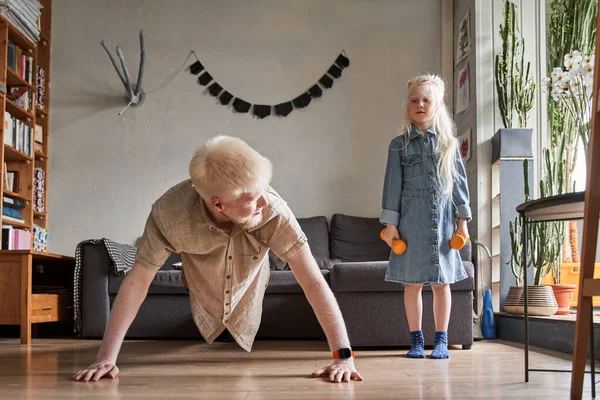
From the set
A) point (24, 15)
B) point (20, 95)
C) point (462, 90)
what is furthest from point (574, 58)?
point (20, 95)

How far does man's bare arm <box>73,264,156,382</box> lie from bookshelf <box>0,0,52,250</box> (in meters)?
2.68

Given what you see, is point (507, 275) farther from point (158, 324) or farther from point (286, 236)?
point (286, 236)

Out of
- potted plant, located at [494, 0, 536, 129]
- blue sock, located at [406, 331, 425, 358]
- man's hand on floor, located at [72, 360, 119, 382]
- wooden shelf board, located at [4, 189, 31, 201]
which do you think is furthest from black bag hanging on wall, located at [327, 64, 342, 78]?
man's hand on floor, located at [72, 360, 119, 382]

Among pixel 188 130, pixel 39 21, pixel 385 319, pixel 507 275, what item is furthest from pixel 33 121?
pixel 507 275

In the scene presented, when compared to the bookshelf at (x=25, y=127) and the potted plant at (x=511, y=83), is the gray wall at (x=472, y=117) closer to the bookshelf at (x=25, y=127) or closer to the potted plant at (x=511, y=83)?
the potted plant at (x=511, y=83)

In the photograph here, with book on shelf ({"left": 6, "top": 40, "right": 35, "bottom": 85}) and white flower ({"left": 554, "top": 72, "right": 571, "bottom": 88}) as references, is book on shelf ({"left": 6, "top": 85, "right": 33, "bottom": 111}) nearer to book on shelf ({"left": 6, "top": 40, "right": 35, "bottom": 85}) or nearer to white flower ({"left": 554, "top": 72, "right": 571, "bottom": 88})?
book on shelf ({"left": 6, "top": 40, "right": 35, "bottom": 85})

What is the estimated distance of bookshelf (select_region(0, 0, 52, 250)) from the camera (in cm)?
457

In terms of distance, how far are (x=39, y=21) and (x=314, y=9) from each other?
6.62 ft

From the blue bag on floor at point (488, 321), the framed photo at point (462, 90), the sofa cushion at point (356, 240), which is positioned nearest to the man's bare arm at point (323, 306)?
the blue bag on floor at point (488, 321)

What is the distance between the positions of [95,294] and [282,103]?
2.00 m

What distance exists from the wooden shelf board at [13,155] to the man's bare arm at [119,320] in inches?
112

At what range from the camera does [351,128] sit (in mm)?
5168

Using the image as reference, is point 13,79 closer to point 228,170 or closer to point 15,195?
point 15,195

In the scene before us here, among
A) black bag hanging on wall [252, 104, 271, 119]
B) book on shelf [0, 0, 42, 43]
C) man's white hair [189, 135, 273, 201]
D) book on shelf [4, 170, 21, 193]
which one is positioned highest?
book on shelf [0, 0, 42, 43]
